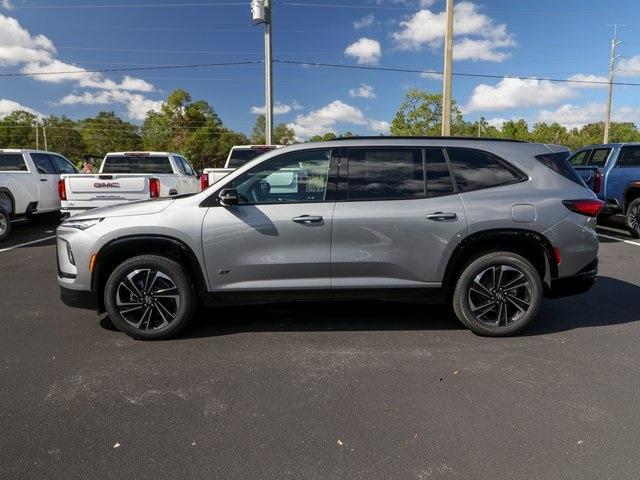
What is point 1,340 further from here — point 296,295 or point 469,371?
point 469,371

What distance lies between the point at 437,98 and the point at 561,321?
171 feet

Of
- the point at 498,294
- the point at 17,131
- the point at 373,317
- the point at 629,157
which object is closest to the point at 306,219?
the point at 373,317

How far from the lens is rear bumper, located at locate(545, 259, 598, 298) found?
172 inches

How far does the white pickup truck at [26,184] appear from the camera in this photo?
1006cm

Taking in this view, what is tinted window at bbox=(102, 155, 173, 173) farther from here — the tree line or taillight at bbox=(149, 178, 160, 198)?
the tree line

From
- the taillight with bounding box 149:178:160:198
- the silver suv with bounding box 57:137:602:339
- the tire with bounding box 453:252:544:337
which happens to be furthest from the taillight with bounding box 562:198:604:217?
the taillight with bounding box 149:178:160:198

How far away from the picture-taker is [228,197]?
4047 millimetres

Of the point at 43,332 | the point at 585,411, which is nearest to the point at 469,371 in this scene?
the point at 585,411

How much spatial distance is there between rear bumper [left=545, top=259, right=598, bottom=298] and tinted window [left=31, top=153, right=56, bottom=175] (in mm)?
11320

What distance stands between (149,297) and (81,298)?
0.60 meters

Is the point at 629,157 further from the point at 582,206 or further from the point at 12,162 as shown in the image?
the point at 12,162

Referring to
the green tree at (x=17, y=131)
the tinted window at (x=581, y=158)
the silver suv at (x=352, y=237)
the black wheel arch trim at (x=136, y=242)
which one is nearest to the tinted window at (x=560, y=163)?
the silver suv at (x=352, y=237)

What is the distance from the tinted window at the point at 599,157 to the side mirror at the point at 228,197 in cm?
999

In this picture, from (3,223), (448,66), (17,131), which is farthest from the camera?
(17,131)
